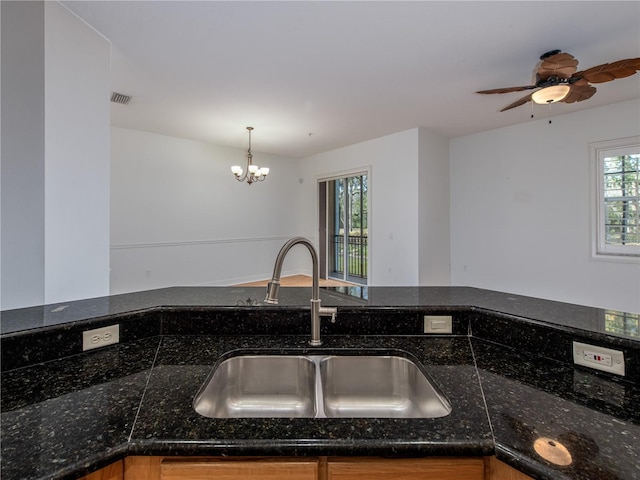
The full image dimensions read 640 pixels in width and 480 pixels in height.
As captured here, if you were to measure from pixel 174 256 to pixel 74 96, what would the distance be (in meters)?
3.62

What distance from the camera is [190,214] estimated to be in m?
5.45

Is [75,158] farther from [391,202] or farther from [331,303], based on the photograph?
[391,202]

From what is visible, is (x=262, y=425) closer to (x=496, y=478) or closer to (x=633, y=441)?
(x=496, y=478)

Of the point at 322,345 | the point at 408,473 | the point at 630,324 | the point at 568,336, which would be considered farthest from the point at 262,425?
the point at 630,324

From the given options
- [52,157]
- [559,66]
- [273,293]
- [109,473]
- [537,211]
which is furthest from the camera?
[537,211]

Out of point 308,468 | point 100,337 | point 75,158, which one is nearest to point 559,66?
Result: point 308,468

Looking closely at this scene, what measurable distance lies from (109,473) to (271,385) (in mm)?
559

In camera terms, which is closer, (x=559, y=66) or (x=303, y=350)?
(x=303, y=350)

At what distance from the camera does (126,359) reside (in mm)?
1008

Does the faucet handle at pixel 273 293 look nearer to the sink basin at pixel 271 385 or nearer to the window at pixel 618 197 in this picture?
the sink basin at pixel 271 385

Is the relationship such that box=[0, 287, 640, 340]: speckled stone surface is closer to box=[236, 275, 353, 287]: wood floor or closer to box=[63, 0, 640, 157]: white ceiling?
box=[63, 0, 640, 157]: white ceiling

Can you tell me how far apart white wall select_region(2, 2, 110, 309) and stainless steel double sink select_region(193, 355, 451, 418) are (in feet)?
5.36

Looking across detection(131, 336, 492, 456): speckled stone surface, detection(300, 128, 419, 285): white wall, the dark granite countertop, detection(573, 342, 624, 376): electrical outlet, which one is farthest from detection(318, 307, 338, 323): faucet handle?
detection(300, 128, 419, 285): white wall

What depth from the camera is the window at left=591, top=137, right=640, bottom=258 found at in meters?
3.61
